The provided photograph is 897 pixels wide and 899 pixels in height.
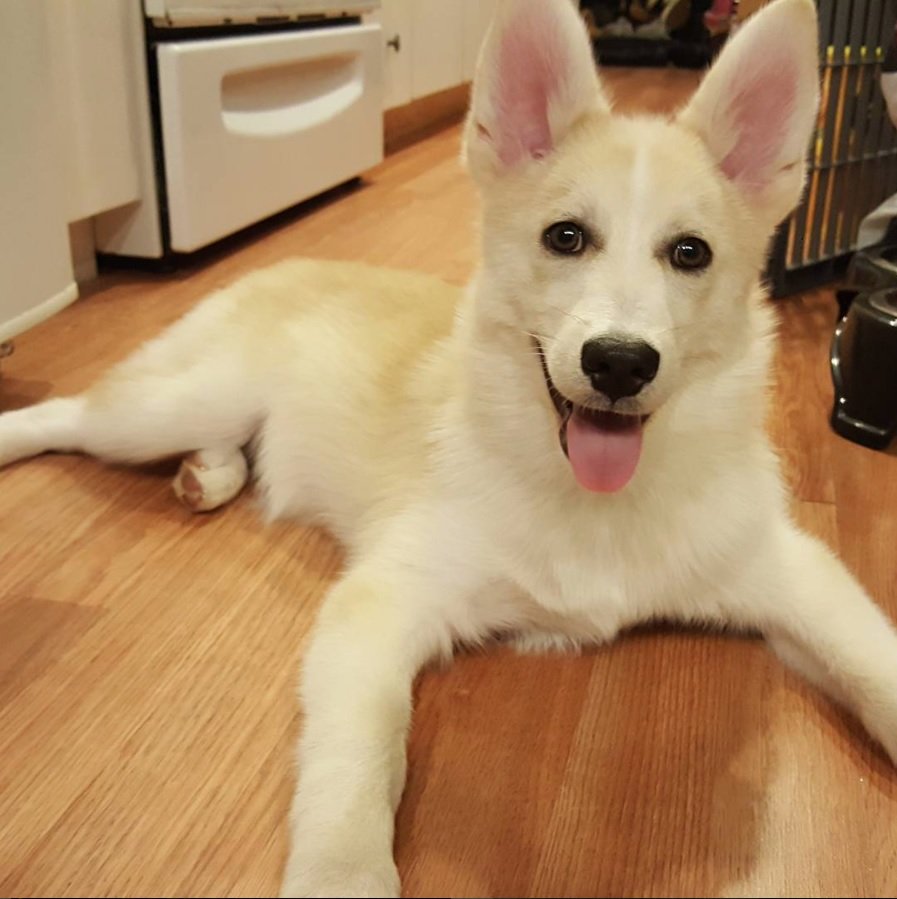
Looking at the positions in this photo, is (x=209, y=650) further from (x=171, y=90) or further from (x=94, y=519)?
(x=171, y=90)

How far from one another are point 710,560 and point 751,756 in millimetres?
237

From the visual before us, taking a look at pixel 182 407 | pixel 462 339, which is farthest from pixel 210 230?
pixel 462 339

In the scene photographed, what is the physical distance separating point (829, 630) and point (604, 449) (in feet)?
1.17

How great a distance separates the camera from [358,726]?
1024mm

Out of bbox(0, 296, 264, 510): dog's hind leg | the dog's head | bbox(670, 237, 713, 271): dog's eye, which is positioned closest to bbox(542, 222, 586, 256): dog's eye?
the dog's head

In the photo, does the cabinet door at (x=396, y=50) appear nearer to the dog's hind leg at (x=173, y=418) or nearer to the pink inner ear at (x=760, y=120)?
the dog's hind leg at (x=173, y=418)

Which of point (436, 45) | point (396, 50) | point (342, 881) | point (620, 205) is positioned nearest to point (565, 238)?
point (620, 205)

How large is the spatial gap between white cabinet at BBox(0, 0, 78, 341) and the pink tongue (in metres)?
1.15

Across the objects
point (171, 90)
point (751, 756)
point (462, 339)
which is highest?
point (171, 90)

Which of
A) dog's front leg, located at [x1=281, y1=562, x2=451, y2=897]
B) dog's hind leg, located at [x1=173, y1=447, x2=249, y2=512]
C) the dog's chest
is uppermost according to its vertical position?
the dog's chest

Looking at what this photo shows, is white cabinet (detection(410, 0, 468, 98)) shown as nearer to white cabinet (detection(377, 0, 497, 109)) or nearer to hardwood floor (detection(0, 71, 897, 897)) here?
white cabinet (detection(377, 0, 497, 109))

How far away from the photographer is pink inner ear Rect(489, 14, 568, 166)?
119 centimetres

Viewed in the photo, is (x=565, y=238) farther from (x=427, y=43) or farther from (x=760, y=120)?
(x=427, y=43)

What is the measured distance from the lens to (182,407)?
1633mm
